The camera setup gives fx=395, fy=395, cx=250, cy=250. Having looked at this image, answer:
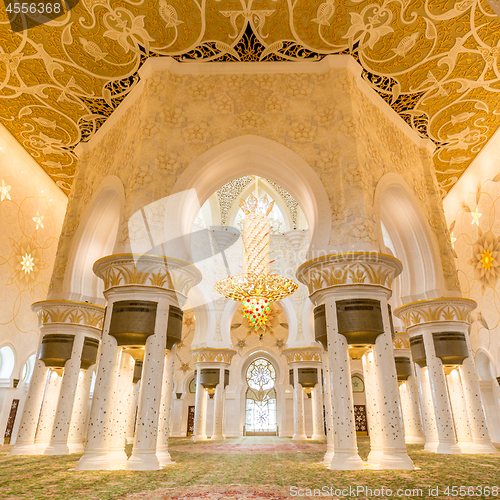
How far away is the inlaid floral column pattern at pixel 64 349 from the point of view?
5918mm

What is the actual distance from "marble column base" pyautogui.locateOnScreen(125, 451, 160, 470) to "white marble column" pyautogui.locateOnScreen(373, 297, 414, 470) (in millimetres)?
2326

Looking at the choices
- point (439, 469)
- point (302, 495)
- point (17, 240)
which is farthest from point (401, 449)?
point (17, 240)

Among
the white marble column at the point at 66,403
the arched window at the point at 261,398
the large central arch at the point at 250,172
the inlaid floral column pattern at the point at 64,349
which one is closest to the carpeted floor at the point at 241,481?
the white marble column at the point at 66,403

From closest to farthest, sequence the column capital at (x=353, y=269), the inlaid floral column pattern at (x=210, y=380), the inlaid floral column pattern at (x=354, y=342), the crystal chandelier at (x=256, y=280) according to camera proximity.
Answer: the inlaid floral column pattern at (x=354, y=342), the column capital at (x=353, y=269), the crystal chandelier at (x=256, y=280), the inlaid floral column pattern at (x=210, y=380)

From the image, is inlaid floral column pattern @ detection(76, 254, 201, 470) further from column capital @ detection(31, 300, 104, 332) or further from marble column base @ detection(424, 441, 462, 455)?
marble column base @ detection(424, 441, 462, 455)

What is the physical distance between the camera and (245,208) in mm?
10594

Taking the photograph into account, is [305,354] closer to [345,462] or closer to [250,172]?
[250,172]

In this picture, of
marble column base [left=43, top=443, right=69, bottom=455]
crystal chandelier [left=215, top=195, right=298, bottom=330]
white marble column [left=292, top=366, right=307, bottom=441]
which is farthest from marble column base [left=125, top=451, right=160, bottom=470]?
white marble column [left=292, top=366, right=307, bottom=441]

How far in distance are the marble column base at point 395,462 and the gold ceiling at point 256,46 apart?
217 inches

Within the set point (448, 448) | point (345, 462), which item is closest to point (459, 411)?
point (448, 448)

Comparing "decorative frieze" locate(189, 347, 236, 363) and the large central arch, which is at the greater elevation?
the large central arch

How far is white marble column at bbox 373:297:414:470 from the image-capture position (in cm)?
404

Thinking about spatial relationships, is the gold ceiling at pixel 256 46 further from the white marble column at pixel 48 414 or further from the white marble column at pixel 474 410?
the white marble column at pixel 48 414

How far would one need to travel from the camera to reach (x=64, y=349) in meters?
6.11
